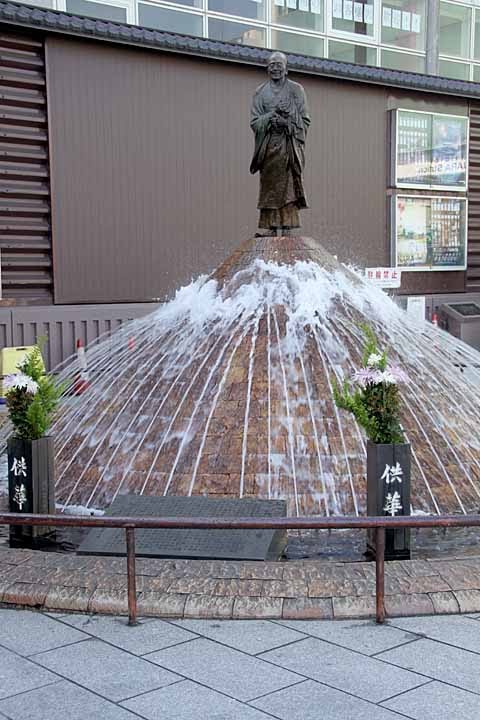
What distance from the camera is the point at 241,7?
53.2ft

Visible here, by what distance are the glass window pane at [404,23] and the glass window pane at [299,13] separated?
1.80 metres

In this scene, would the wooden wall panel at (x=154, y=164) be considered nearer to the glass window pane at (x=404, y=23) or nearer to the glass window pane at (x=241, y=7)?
the glass window pane at (x=241, y=7)

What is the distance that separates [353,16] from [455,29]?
3.37 metres

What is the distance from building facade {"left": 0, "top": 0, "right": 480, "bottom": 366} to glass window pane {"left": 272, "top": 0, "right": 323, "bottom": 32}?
1.91 m

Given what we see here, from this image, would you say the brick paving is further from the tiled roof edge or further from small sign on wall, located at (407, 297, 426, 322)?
small sign on wall, located at (407, 297, 426, 322)

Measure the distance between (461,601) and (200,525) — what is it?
1508 millimetres

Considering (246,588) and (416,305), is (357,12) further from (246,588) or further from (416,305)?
(246,588)

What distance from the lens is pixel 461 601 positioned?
469cm

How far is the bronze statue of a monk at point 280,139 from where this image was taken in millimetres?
8531

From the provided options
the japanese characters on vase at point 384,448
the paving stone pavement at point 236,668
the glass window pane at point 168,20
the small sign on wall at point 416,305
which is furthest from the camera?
the small sign on wall at point 416,305

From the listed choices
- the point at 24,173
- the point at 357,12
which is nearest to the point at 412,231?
the point at 357,12

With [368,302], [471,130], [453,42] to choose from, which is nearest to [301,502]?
[368,302]

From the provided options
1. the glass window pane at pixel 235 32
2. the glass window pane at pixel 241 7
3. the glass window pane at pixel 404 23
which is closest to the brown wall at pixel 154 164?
the glass window pane at pixel 235 32

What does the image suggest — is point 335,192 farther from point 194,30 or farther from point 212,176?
point 194,30
